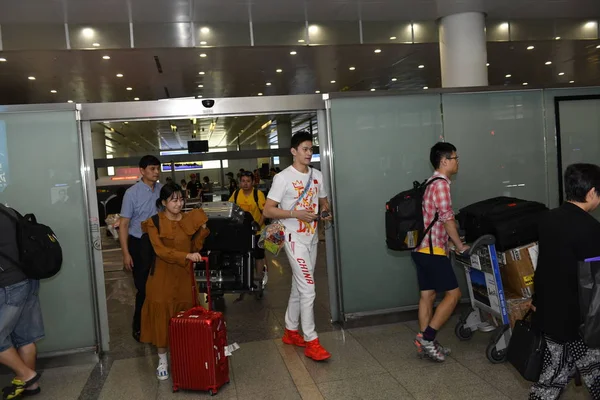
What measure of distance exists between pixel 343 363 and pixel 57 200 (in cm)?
296

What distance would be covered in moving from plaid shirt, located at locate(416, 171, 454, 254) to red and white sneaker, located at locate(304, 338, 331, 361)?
1.17 meters

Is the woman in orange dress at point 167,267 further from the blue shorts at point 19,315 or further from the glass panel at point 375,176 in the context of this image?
the glass panel at point 375,176

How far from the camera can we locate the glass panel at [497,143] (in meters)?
5.73

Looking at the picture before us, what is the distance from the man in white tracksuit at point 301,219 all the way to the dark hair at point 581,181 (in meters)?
2.03

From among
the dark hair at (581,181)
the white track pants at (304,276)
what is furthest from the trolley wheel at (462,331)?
the dark hair at (581,181)

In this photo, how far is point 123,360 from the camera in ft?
16.2

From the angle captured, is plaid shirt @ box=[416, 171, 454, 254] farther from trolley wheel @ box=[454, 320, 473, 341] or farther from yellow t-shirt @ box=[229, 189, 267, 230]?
yellow t-shirt @ box=[229, 189, 267, 230]

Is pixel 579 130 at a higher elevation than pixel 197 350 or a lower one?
higher

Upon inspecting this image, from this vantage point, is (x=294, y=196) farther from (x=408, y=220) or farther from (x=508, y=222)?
(x=508, y=222)

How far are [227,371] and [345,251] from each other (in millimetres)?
1874

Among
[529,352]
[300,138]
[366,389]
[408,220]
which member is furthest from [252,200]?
[529,352]

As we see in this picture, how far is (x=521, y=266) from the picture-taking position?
4.06 metres

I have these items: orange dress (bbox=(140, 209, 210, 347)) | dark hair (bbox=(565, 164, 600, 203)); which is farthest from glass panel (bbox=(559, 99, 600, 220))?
orange dress (bbox=(140, 209, 210, 347))

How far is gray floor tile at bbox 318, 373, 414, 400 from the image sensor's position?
3.80m
